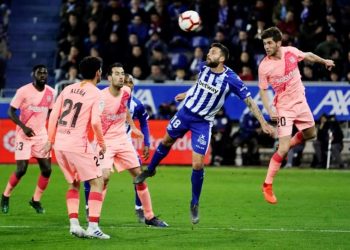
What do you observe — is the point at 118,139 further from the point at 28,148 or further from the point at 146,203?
the point at 28,148

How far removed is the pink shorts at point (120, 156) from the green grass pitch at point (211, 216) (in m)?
0.90

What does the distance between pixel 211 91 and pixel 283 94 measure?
6.35 ft

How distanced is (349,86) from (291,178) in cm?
357

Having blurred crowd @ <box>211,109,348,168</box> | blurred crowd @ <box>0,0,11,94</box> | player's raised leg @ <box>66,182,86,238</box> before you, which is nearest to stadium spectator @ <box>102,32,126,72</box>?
blurred crowd @ <box>211,109,348,168</box>

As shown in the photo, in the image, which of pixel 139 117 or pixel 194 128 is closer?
pixel 194 128

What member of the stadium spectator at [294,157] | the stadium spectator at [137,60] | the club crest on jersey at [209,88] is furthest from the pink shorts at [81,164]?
the stadium spectator at [137,60]

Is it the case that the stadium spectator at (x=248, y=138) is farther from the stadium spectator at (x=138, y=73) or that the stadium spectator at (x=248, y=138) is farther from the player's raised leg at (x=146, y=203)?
the player's raised leg at (x=146, y=203)

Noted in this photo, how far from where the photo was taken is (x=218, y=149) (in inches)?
1009

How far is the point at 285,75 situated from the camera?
1545cm

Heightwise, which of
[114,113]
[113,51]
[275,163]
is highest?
[113,51]

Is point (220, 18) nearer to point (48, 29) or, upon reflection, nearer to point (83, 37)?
point (83, 37)

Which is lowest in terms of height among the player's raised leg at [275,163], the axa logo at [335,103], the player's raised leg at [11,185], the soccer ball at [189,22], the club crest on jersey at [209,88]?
the player's raised leg at [11,185]

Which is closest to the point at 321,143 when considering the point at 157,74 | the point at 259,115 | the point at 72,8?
the point at 157,74

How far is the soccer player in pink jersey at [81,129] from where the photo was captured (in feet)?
41.1
